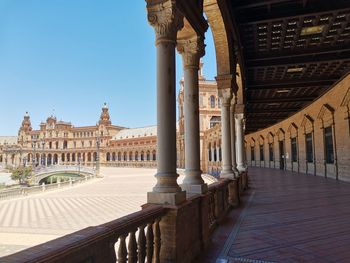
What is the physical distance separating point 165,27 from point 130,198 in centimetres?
1747

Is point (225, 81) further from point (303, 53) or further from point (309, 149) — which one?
point (309, 149)

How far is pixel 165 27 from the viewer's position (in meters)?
3.97

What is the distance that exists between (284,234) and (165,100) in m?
3.15

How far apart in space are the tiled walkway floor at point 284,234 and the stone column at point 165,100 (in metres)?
1.18

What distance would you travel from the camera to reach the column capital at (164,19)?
3.90 m

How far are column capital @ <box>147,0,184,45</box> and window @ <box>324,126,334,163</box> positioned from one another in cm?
1433

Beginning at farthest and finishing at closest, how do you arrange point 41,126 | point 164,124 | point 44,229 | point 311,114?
1. point 41,126
2. point 311,114
3. point 44,229
4. point 164,124

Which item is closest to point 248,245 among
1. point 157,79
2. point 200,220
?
point 200,220

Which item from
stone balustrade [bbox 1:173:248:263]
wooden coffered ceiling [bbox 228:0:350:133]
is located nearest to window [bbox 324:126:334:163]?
wooden coffered ceiling [bbox 228:0:350:133]

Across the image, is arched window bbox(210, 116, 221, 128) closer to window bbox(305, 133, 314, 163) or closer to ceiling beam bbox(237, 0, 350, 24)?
window bbox(305, 133, 314, 163)

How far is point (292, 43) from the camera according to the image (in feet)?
33.3

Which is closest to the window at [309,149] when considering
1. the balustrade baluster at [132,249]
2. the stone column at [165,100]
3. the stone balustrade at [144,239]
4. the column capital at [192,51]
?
the stone balustrade at [144,239]

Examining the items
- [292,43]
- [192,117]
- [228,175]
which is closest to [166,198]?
[192,117]

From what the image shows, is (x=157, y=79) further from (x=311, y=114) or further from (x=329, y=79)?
(x=311, y=114)
